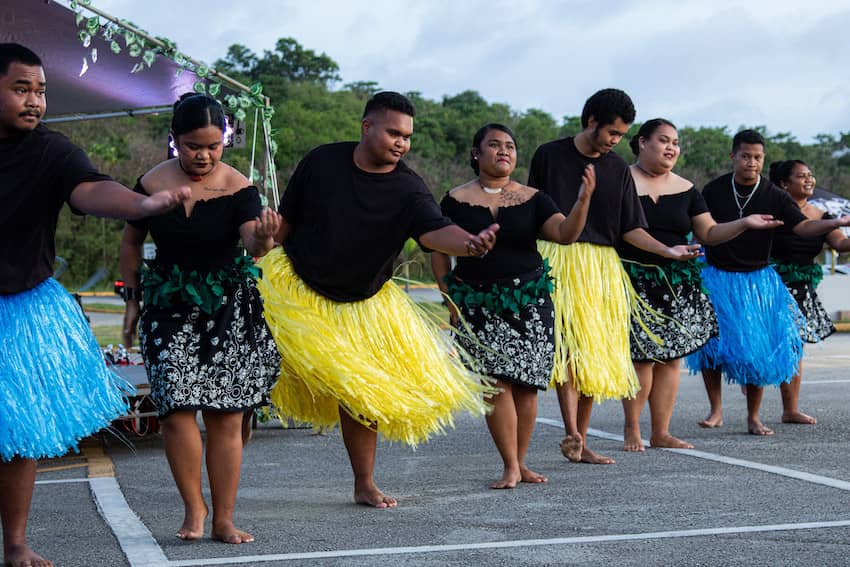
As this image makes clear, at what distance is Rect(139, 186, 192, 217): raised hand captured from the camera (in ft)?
12.6

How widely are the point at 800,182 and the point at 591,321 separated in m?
2.61

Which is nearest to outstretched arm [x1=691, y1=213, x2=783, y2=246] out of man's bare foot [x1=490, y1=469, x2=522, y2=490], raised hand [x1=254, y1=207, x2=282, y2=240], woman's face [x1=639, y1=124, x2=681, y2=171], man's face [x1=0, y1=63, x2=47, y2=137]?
woman's face [x1=639, y1=124, x2=681, y2=171]

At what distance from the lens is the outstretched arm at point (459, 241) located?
448 cm

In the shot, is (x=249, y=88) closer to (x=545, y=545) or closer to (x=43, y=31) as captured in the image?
(x=43, y=31)

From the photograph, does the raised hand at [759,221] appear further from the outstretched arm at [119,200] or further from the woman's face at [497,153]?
the outstretched arm at [119,200]

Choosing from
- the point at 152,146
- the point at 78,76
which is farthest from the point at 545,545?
the point at 152,146

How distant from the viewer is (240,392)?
4625mm

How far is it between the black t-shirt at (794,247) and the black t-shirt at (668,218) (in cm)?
103

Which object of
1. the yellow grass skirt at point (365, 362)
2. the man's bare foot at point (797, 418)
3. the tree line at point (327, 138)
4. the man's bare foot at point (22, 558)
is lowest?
the man's bare foot at point (22, 558)

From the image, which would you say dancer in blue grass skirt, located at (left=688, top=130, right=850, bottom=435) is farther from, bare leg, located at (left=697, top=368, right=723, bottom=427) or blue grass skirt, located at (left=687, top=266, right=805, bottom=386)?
bare leg, located at (left=697, top=368, right=723, bottom=427)

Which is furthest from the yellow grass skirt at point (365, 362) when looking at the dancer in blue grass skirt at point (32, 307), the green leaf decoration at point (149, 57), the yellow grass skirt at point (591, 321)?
the green leaf decoration at point (149, 57)

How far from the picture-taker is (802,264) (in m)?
8.08

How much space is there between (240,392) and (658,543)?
5.38 feet

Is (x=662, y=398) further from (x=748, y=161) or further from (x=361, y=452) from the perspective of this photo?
(x=361, y=452)
